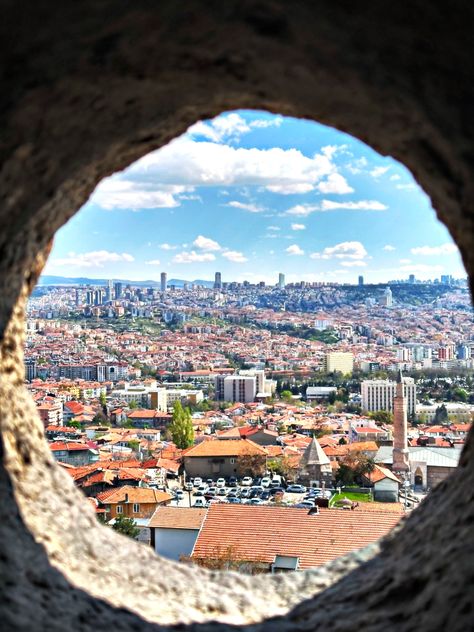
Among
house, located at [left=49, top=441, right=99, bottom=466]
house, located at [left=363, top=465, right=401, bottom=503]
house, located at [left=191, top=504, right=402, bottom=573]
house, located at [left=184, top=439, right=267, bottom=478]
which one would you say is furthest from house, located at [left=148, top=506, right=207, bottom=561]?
house, located at [left=49, top=441, right=99, bottom=466]

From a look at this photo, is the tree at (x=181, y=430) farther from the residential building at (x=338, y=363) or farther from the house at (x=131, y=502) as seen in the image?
the residential building at (x=338, y=363)

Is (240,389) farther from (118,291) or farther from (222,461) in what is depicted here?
(118,291)

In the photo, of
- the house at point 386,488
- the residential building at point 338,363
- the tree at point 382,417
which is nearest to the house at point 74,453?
the house at point 386,488

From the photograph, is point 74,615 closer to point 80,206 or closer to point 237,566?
point 80,206

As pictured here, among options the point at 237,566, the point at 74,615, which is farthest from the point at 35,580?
the point at 237,566

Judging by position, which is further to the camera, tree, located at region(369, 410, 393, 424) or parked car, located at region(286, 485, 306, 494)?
tree, located at region(369, 410, 393, 424)

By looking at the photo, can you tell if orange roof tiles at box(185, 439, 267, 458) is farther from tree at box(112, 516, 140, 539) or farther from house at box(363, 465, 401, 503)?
tree at box(112, 516, 140, 539)

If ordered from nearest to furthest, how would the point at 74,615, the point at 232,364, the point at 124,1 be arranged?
the point at 124,1, the point at 74,615, the point at 232,364
